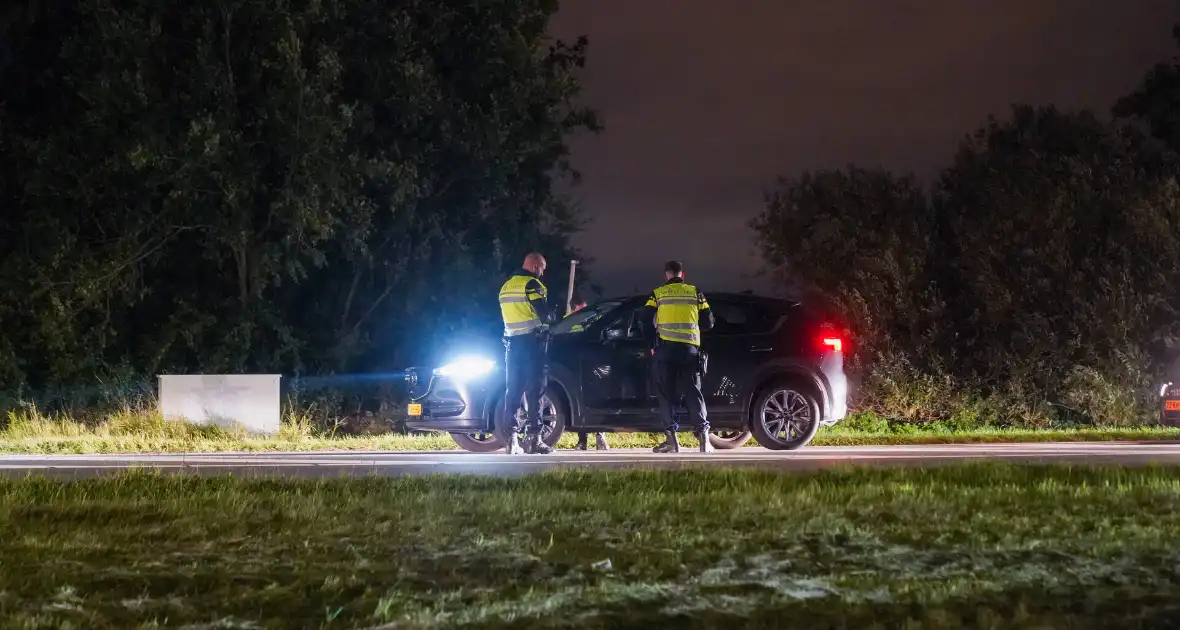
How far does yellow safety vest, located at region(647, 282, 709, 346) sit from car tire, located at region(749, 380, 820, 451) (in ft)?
3.52

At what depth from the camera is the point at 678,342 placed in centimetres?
1403

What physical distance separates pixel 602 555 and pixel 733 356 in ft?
26.0

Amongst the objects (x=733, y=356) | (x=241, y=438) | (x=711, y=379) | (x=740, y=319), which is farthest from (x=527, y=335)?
(x=241, y=438)

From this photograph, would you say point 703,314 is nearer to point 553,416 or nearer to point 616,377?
point 616,377

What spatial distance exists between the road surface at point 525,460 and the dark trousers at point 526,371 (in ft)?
1.84

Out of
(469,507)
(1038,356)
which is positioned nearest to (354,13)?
(1038,356)

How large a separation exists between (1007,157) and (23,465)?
23.6 m

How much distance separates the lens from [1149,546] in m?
7.02

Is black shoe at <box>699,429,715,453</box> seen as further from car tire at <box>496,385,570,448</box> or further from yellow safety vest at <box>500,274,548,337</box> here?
yellow safety vest at <box>500,274,548,337</box>

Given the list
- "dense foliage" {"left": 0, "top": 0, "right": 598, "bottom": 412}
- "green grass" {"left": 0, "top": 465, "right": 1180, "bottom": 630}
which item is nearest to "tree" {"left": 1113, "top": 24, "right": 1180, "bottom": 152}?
"dense foliage" {"left": 0, "top": 0, "right": 598, "bottom": 412}

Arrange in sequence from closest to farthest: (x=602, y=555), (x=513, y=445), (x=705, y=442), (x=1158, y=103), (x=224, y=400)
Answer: (x=602, y=555) < (x=705, y=442) < (x=513, y=445) < (x=224, y=400) < (x=1158, y=103)

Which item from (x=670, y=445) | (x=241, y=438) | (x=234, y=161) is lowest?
(x=670, y=445)

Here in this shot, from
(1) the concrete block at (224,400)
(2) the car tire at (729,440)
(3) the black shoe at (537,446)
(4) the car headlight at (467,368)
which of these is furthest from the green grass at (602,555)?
(1) the concrete block at (224,400)

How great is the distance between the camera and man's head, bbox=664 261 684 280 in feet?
46.5
